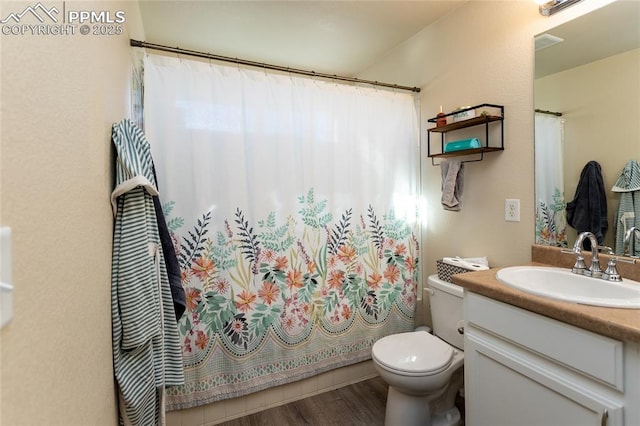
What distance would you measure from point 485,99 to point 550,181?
609mm

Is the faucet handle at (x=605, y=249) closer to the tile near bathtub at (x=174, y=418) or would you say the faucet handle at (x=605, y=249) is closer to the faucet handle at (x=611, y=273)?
the faucet handle at (x=611, y=273)

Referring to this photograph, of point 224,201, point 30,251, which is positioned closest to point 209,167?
point 224,201

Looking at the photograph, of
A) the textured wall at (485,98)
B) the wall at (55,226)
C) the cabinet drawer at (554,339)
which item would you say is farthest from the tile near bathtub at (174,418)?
the textured wall at (485,98)

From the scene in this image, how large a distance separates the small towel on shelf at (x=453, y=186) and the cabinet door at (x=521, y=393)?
90 cm

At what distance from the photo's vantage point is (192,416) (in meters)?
1.76

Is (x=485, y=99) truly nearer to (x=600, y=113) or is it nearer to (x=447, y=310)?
(x=600, y=113)

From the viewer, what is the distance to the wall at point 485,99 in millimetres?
1666

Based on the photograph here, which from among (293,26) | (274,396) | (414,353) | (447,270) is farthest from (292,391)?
(293,26)

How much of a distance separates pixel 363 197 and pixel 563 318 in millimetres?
1311

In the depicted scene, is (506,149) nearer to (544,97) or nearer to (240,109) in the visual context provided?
(544,97)

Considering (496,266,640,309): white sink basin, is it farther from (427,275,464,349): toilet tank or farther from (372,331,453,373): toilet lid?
(372,331,453,373): toilet lid

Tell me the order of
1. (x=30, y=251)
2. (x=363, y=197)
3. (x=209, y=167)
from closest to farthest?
1. (x=30, y=251)
2. (x=209, y=167)
3. (x=363, y=197)

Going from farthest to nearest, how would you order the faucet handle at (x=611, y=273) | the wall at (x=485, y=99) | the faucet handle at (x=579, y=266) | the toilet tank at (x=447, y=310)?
the toilet tank at (x=447, y=310) < the wall at (x=485, y=99) < the faucet handle at (x=579, y=266) < the faucet handle at (x=611, y=273)

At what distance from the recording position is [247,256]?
1.80 meters
